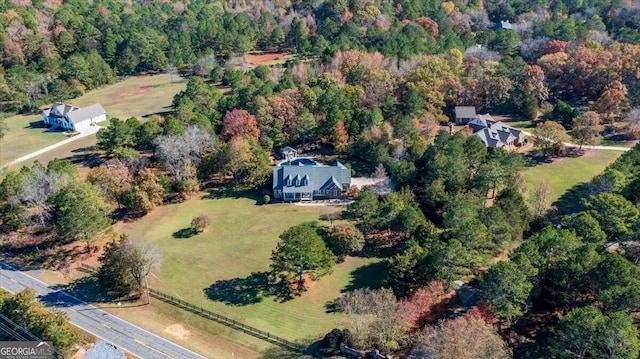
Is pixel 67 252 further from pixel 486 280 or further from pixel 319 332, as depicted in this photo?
pixel 486 280

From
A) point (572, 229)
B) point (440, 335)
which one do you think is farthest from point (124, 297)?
point (572, 229)

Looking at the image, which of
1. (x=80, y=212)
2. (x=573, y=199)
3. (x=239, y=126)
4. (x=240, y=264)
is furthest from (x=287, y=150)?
(x=573, y=199)

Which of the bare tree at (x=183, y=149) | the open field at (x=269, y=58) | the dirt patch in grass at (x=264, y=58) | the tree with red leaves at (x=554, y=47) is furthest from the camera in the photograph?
the dirt patch in grass at (x=264, y=58)

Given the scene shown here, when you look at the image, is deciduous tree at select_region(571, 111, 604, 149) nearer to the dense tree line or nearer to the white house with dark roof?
the dense tree line

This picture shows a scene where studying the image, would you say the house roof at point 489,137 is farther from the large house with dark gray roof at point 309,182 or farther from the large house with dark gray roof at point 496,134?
the large house with dark gray roof at point 309,182

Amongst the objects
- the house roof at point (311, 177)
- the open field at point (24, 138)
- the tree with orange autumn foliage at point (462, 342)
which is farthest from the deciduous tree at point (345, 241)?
the open field at point (24, 138)

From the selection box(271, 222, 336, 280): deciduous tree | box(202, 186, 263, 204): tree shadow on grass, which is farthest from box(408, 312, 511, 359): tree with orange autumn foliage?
box(202, 186, 263, 204): tree shadow on grass

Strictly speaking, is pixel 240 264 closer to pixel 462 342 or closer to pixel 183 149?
pixel 183 149
